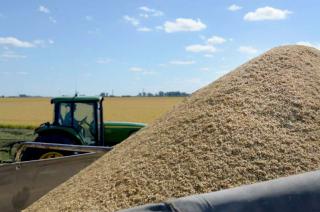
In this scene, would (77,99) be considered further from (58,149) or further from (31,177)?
(31,177)

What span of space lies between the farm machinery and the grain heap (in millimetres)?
472

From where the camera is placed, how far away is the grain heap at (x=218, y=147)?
2.95 meters

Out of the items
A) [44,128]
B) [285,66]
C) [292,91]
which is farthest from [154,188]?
[44,128]

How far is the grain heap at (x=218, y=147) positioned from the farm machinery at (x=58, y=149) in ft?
1.55

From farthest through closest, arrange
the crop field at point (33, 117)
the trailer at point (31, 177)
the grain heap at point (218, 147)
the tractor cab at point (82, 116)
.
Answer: the crop field at point (33, 117), the tractor cab at point (82, 116), the trailer at point (31, 177), the grain heap at point (218, 147)

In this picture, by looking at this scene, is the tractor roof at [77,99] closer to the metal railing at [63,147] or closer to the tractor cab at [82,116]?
the tractor cab at [82,116]

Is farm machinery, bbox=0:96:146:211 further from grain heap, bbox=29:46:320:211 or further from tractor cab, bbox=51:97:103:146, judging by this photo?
grain heap, bbox=29:46:320:211

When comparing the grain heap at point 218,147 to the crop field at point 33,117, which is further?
the crop field at point 33,117

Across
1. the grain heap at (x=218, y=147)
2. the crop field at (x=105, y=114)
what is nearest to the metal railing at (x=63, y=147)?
the grain heap at (x=218, y=147)

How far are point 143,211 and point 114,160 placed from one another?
5.62 feet

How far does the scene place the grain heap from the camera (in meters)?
2.95

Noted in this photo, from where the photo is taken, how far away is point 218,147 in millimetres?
3197

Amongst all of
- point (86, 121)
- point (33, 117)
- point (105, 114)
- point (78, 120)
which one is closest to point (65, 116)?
point (78, 120)

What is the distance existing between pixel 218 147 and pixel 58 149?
277cm
